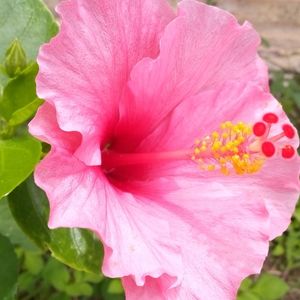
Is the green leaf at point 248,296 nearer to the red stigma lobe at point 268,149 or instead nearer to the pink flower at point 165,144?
the pink flower at point 165,144

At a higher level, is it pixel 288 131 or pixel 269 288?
pixel 288 131

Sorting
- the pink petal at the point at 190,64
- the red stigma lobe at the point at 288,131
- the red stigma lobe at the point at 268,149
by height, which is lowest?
the red stigma lobe at the point at 288,131

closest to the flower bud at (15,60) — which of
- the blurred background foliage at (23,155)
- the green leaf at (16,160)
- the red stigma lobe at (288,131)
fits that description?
the blurred background foliage at (23,155)

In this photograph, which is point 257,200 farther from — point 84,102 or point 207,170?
point 84,102

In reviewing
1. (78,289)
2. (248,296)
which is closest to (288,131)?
(78,289)

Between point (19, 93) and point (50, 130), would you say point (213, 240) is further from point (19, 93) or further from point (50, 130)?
point (19, 93)

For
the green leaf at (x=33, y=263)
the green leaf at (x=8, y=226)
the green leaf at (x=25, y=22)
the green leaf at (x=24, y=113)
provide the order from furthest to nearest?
the green leaf at (x=33, y=263)
the green leaf at (x=8, y=226)
the green leaf at (x=25, y=22)
the green leaf at (x=24, y=113)

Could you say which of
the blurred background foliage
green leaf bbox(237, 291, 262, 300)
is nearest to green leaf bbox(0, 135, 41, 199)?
the blurred background foliage
